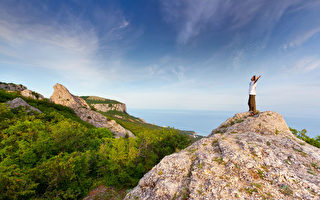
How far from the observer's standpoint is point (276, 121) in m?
11.9

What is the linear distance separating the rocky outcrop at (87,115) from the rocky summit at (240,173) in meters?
61.1

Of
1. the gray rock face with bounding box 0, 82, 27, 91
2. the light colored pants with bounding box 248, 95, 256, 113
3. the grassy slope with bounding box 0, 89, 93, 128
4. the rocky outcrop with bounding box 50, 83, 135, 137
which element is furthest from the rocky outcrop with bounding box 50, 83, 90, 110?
the light colored pants with bounding box 248, 95, 256, 113

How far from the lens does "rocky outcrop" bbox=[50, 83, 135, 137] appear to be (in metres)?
67.3

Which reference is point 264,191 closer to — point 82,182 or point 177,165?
point 177,165

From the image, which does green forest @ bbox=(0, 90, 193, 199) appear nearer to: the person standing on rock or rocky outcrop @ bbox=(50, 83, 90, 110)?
the person standing on rock

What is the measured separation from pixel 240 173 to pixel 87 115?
8170cm

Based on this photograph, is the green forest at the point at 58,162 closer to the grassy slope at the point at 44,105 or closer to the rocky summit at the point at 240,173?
the rocky summit at the point at 240,173

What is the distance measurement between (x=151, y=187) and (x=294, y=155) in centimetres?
901

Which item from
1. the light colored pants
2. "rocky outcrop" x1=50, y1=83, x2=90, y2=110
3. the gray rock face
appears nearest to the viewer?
the light colored pants

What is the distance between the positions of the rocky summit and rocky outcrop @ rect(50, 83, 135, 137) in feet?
200

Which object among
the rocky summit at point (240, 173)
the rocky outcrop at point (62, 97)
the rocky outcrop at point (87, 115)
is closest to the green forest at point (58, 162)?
the rocky summit at point (240, 173)

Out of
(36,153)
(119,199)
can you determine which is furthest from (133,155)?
(36,153)

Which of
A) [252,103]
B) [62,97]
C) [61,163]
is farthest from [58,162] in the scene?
[62,97]

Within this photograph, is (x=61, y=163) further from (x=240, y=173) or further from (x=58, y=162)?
(x=240, y=173)
